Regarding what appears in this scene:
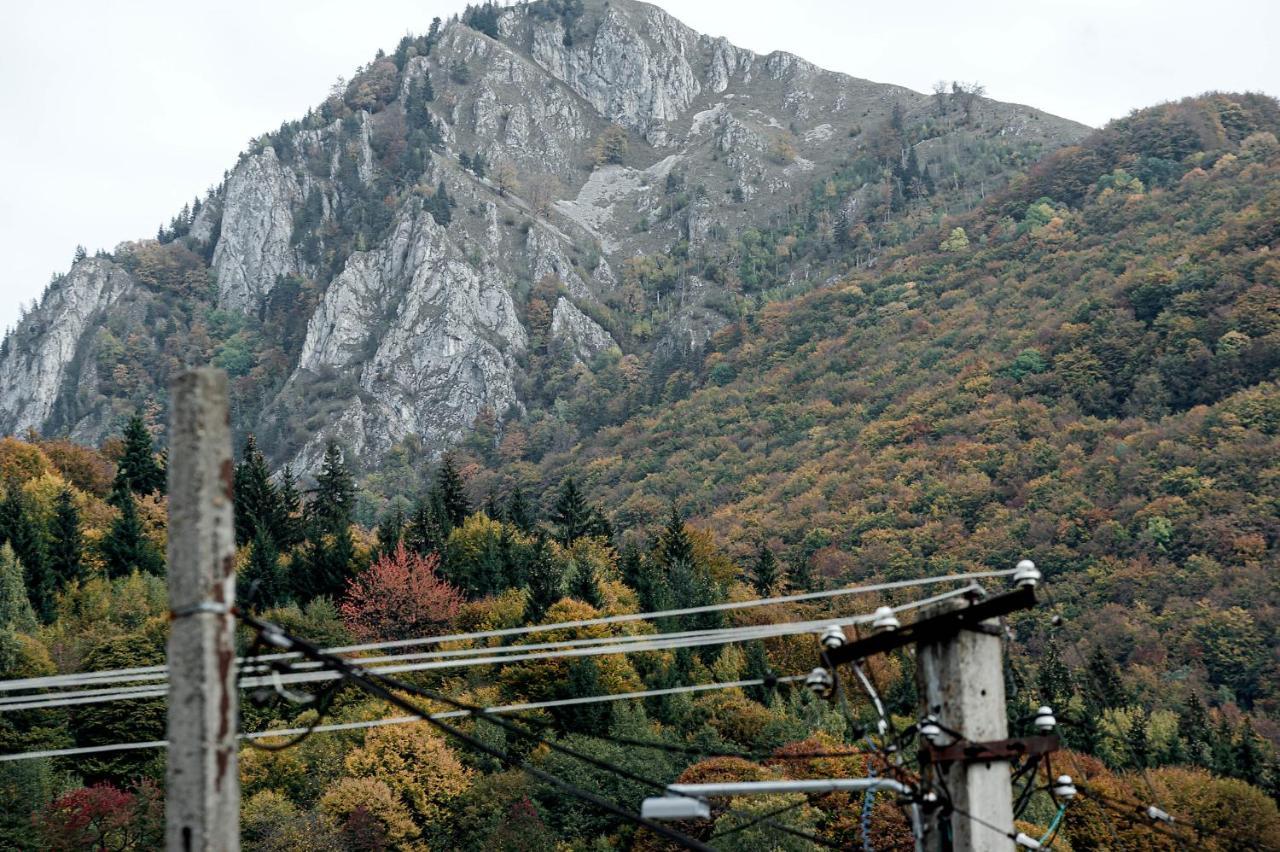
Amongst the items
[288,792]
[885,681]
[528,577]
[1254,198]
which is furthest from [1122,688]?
[1254,198]

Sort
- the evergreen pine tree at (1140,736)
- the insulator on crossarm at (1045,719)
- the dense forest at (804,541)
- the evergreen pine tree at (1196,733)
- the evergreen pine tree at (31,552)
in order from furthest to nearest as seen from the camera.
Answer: the evergreen pine tree at (31,552) < the evergreen pine tree at (1196,733) < the evergreen pine tree at (1140,736) < the dense forest at (804,541) < the insulator on crossarm at (1045,719)

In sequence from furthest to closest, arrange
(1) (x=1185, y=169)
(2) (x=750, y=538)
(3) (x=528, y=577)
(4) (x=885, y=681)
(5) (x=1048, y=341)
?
(1) (x=1185, y=169) → (5) (x=1048, y=341) → (2) (x=750, y=538) → (3) (x=528, y=577) → (4) (x=885, y=681)

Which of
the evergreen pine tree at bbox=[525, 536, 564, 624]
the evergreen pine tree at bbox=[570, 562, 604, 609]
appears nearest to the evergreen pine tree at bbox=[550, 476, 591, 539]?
the evergreen pine tree at bbox=[570, 562, 604, 609]

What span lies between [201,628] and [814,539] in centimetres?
10867

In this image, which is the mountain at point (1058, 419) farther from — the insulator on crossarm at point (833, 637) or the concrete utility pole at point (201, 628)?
the concrete utility pole at point (201, 628)

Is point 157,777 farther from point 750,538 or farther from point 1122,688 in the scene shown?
point 750,538

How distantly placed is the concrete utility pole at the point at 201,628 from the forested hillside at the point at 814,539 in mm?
3819

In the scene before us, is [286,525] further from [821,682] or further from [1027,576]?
[1027,576]

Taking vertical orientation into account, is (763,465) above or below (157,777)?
above

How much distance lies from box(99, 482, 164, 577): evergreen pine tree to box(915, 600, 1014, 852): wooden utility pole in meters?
68.9

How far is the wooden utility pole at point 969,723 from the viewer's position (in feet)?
37.0

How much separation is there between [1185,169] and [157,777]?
167 m

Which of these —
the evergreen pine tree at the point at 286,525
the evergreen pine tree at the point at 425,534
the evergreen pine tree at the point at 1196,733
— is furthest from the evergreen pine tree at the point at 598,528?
the evergreen pine tree at the point at 1196,733

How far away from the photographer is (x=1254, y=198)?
512 feet
